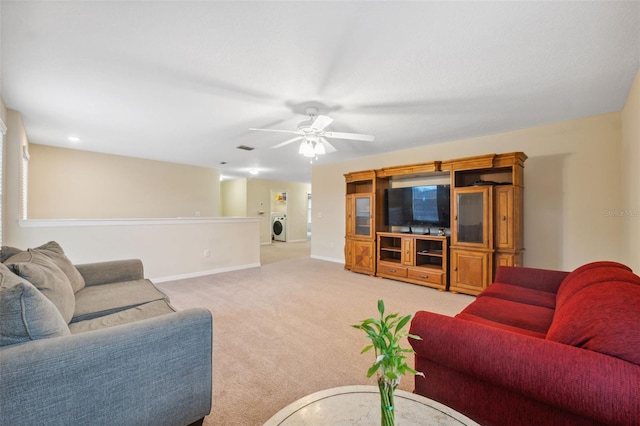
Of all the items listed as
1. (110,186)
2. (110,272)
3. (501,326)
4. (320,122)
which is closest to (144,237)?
(110,272)

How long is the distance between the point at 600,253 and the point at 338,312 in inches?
129

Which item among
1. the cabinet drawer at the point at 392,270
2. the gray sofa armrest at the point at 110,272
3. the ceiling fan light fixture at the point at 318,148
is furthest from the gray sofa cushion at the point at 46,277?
the cabinet drawer at the point at 392,270

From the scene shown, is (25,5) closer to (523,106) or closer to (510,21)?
(510,21)

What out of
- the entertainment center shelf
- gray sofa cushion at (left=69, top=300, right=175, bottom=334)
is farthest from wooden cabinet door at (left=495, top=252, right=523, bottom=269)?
gray sofa cushion at (left=69, top=300, right=175, bottom=334)

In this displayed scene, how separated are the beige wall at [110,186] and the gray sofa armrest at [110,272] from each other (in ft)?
→ 11.8

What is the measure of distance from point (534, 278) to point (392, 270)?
2.37 metres

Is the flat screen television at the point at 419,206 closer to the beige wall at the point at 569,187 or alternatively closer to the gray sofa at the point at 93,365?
the beige wall at the point at 569,187

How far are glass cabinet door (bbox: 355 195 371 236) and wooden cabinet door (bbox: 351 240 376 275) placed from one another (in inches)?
8.1

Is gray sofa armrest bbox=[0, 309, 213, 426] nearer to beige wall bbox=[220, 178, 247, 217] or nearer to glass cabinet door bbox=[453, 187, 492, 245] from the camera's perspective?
glass cabinet door bbox=[453, 187, 492, 245]

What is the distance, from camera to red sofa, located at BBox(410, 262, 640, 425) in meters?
0.86

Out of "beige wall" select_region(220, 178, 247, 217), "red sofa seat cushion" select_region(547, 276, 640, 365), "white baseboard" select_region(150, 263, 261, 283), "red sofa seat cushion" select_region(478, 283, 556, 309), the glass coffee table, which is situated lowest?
"white baseboard" select_region(150, 263, 261, 283)

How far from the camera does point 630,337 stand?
0.90 metres

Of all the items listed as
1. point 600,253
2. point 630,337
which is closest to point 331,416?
point 630,337

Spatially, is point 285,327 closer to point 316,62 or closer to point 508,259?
point 316,62
